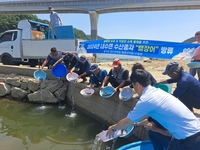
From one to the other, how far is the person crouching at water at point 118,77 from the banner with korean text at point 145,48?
4.71ft

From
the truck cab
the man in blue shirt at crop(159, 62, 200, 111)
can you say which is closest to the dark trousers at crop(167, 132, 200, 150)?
the man in blue shirt at crop(159, 62, 200, 111)

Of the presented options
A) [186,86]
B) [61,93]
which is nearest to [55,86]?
[61,93]

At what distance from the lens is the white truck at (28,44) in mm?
8477

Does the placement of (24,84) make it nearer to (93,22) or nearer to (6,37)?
(6,37)

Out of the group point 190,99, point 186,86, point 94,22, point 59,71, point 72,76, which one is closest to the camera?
point 186,86

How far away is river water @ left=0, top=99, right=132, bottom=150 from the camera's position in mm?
4039

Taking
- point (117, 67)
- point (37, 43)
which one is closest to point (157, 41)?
point (117, 67)

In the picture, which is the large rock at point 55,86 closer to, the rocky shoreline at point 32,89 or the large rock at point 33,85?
the rocky shoreline at point 32,89

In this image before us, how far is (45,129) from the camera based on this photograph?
4.79 metres

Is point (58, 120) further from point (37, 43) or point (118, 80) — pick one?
point (37, 43)

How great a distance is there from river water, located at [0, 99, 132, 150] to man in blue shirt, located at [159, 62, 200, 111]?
1.79 m

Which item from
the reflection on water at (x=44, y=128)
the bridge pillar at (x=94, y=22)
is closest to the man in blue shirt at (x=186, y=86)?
the reflection on water at (x=44, y=128)

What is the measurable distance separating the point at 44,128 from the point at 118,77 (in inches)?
91.6

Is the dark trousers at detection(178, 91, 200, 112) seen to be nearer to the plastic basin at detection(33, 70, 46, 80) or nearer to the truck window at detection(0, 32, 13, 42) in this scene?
the plastic basin at detection(33, 70, 46, 80)
